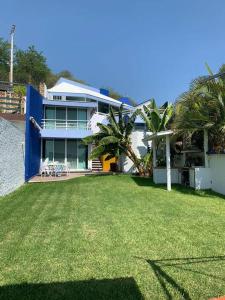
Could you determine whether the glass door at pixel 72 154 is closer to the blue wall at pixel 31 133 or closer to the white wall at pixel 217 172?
the blue wall at pixel 31 133

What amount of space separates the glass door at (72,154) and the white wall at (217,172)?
14274 mm

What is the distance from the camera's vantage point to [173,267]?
5.76 metres

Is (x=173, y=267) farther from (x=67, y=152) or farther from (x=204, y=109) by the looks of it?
(x=67, y=152)

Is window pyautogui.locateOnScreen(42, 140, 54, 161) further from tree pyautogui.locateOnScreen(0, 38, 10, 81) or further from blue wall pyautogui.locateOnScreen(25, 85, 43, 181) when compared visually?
tree pyautogui.locateOnScreen(0, 38, 10, 81)

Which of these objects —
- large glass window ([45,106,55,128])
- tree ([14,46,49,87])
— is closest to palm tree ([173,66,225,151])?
large glass window ([45,106,55,128])

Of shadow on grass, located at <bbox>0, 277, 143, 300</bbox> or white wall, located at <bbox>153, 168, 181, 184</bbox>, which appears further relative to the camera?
white wall, located at <bbox>153, 168, 181, 184</bbox>

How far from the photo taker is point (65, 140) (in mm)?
28344

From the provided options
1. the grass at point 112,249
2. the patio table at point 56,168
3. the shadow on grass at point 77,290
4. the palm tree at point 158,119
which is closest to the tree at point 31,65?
the patio table at point 56,168

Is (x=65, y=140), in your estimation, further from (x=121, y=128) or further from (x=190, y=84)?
(x=190, y=84)

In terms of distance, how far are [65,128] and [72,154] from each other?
89.3 inches

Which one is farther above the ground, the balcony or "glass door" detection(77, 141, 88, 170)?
the balcony

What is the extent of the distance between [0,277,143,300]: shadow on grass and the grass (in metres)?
0.01

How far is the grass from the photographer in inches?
194

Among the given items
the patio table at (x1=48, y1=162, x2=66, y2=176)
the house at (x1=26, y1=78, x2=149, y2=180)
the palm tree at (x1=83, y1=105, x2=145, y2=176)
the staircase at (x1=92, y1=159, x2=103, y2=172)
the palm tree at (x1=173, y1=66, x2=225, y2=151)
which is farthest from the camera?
the staircase at (x1=92, y1=159, x2=103, y2=172)
